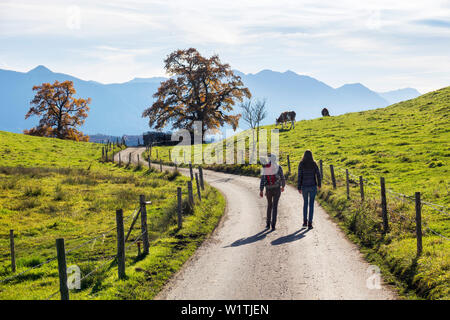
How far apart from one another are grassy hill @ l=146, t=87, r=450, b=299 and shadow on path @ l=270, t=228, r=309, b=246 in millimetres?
1636

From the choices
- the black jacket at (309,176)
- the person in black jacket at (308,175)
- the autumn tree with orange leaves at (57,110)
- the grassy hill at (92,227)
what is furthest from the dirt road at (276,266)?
the autumn tree with orange leaves at (57,110)

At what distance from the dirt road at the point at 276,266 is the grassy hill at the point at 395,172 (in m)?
0.76

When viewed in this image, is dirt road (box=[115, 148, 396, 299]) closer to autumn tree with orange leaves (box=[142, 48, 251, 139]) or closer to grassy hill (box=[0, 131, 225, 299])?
grassy hill (box=[0, 131, 225, 299])

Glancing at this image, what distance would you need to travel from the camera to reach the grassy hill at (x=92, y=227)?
9.27m

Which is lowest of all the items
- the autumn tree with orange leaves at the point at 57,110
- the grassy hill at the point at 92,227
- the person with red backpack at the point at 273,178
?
the grassy hill at the point at 92,227

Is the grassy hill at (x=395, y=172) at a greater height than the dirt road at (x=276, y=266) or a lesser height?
greater

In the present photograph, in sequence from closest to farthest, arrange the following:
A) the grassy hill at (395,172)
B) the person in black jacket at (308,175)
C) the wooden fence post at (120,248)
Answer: the grassy hill at (395,172)
the wooden fence post at (120,248)
the person in black jacket at (308,175)

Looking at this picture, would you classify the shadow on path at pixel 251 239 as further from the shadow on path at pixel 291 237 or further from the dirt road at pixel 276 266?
the shadow on path at pixel 291 237

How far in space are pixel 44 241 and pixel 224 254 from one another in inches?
345

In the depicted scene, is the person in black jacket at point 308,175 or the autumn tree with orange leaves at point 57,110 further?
the autumn tree with orange leaves at point 57,110

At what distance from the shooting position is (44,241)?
15.1 meters

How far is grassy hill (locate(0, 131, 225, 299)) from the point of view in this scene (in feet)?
30.4

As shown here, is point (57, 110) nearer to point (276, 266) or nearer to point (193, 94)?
point (193, 94)
